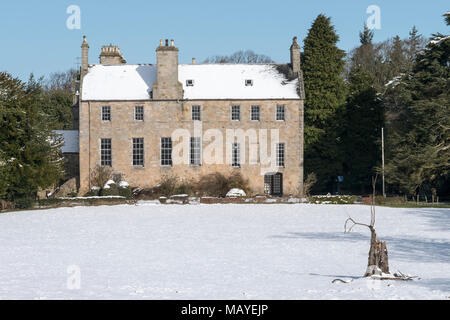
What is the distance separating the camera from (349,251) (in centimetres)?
2059

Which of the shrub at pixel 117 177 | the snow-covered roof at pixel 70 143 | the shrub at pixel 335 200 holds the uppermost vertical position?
the snow-covered roof at pixel 70 143

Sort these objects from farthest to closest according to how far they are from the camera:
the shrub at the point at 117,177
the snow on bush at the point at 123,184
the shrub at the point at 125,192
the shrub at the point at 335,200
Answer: the shrub at the point at 117,177 < the snow on bush at the point at 123,184 < the shrub at the point at 125,192 < the shrub at the point at 335,200

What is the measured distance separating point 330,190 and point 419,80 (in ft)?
42.0

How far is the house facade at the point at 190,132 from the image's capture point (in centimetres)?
4756

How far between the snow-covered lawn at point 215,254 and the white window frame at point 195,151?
41.2 feet

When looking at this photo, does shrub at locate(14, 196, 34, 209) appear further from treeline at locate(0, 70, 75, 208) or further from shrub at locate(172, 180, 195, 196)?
shrub at locate(172, 180, 195, 196)

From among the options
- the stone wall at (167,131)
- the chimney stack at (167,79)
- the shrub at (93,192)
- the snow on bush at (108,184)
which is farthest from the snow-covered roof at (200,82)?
the shrub at (93,192)

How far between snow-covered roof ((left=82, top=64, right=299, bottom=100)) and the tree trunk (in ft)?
109

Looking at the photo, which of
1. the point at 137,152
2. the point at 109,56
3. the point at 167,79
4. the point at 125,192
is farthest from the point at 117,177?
the point at 109,56

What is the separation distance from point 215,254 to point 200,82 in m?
30.9

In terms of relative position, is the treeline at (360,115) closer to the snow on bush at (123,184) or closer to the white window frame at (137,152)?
the white window frame at (137,152)

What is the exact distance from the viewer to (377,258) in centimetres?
1535

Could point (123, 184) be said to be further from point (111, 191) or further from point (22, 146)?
point (22, 146)
